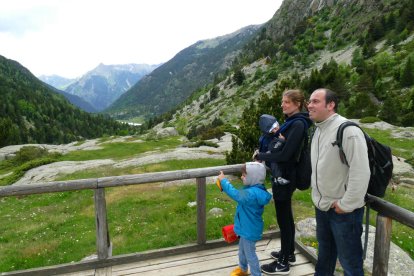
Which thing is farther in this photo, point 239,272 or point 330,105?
point 239,272

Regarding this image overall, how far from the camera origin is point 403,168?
1922 cm

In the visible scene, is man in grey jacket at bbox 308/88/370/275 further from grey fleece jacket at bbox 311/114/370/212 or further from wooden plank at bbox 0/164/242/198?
wooden plank at bbox 0/164/242/198

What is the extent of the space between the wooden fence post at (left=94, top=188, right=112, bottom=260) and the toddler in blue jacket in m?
2.58

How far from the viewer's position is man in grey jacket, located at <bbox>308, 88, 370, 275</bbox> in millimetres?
4121

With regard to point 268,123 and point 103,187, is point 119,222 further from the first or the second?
point 268,123

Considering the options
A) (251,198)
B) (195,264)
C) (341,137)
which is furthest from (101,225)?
(341,137)

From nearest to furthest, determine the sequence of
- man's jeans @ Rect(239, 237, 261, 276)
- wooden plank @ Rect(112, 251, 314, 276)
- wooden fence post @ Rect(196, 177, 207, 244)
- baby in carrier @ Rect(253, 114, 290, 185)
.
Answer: baby in carrier @ Rect(253, 114, 290, 185)
man's jeans @ Rect(239, 237, 261, 276)
wooden plank @ Rect(112, 251, 314, 276)
wooden fence post @ Rect(196, 177, 207, 244)

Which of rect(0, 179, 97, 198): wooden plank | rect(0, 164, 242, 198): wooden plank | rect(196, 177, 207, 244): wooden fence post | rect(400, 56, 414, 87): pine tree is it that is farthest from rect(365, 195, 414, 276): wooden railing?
rect(400, 56, 414, 87): pine tree

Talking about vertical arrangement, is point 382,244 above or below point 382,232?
below

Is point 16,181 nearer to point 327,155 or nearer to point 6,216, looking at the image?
point 6,216

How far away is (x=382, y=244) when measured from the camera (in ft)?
16.1

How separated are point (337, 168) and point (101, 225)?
4768 mm

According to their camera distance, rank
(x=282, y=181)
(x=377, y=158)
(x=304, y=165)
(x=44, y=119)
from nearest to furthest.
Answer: (x=377, y=158), (x=304, y=165), (x=282, y=181), (x=44, y=119)

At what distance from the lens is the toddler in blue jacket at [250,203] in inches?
215
